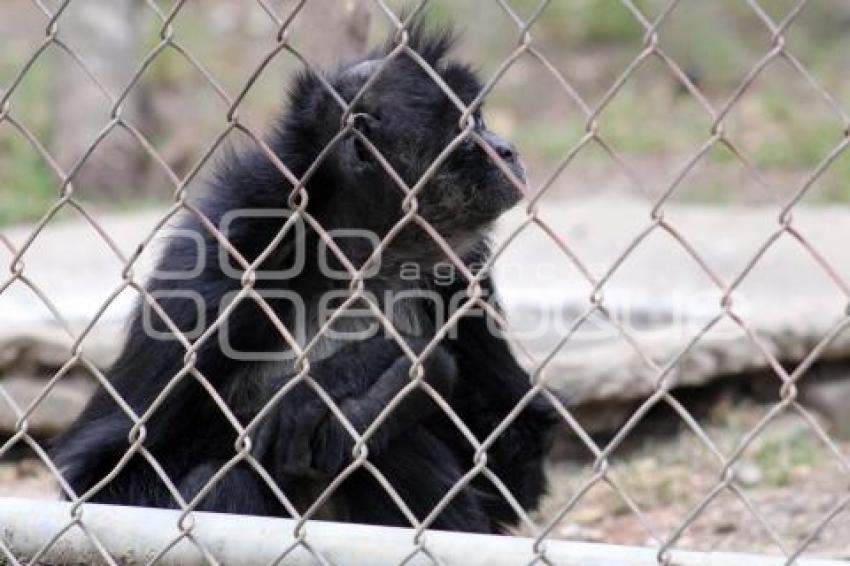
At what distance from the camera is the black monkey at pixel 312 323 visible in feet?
11.5

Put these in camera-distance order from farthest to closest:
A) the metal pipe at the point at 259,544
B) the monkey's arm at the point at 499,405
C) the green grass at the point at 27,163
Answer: the green grass at the point at 27,163, the monkey's arm at the point at 499,405, the metal pipe at the point at 259,544

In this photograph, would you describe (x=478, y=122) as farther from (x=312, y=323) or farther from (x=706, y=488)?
(x=706, y=488)

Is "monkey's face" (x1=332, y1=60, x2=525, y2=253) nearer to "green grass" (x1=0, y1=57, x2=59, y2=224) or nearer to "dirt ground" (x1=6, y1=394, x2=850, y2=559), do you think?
"dirt ground" (x1=6, y1=394, x2=850, y2=559)

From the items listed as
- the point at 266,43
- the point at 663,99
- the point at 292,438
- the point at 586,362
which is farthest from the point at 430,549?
the point at 266,43

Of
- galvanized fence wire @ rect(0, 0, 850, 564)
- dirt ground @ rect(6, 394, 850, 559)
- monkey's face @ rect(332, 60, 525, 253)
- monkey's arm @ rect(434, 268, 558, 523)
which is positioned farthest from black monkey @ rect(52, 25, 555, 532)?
dirt ground @ rect(6, 394, 850, 559)

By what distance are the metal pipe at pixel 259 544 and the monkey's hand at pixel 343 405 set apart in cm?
73

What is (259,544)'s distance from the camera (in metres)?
2.65

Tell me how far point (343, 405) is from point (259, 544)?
2.77 feet

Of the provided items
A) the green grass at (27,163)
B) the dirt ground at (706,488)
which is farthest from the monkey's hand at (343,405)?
the green grass at (27,163)

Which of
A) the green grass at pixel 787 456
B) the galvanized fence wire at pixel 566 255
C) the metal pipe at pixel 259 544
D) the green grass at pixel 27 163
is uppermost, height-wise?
the galvanized fence wire at pixel 566 255

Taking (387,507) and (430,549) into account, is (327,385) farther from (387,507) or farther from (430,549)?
(430,549)

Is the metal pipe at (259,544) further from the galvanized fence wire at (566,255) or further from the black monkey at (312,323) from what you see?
the black monkey at (312,323)

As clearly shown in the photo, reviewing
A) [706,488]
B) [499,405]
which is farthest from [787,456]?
[499,405]

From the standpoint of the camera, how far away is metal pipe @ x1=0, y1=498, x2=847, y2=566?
7.87 ft
